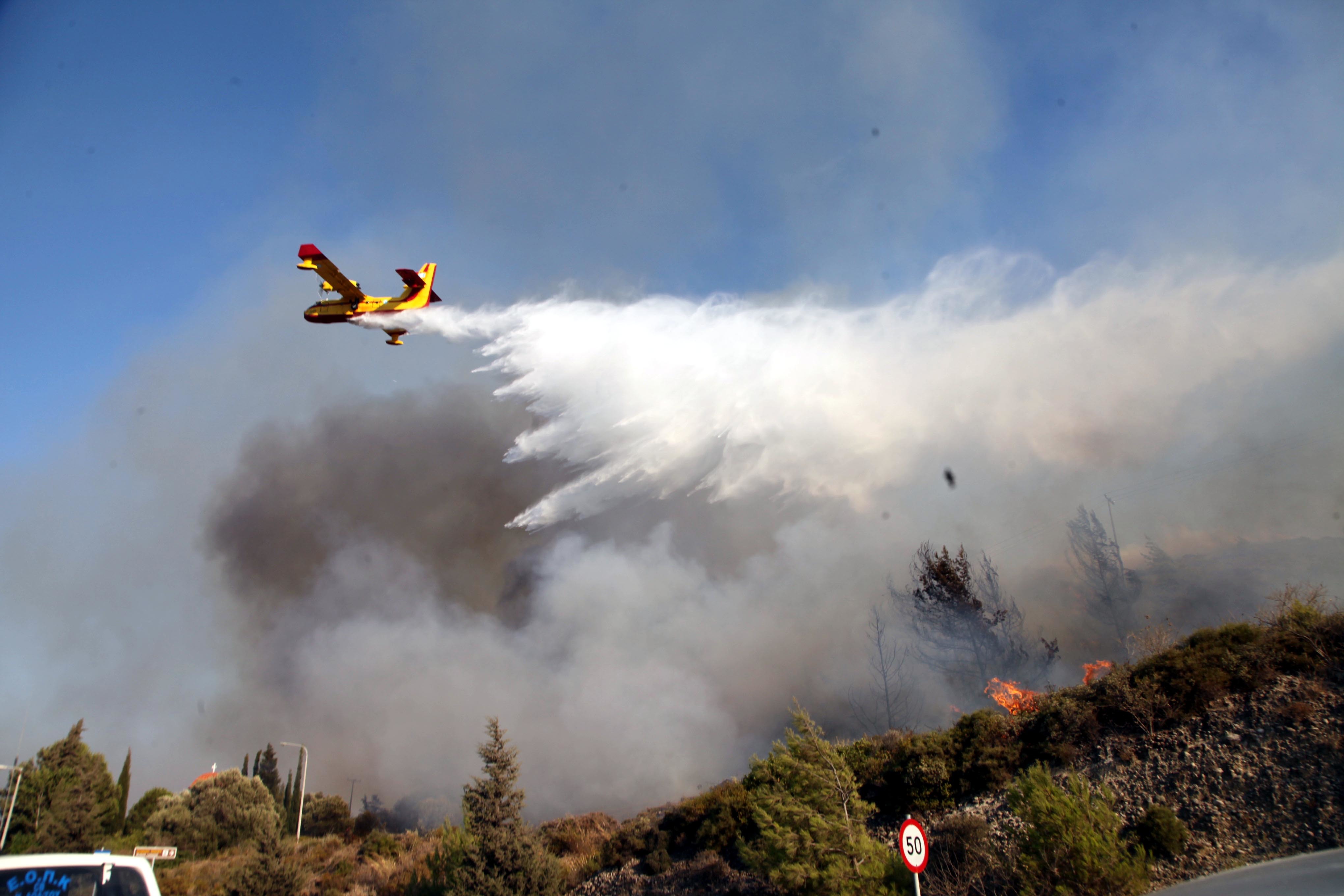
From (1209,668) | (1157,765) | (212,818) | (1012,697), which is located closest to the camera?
(1157,765)

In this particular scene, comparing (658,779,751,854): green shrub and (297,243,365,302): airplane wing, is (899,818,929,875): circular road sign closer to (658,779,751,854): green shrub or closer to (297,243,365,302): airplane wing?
(658,779,751,854): green shrub

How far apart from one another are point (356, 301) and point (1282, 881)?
1423 inches

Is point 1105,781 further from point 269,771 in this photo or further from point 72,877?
point 269,771

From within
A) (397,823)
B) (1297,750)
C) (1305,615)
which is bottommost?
(397,823)

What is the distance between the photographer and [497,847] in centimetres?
2142

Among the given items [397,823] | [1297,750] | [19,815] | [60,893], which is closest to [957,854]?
[1297,750]

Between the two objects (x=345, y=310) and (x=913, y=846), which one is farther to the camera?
(x=345, y=310)

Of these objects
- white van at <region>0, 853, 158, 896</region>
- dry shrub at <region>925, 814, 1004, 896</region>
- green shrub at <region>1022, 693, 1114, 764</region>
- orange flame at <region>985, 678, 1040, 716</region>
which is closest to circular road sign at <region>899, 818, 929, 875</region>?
dry shrub at <region>925, 814, 1004, 896</region>

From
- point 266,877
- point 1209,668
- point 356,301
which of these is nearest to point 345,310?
point 356,301

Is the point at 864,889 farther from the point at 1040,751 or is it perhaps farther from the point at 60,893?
the point at 60,893

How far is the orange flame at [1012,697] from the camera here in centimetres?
2455

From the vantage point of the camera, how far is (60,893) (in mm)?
5883

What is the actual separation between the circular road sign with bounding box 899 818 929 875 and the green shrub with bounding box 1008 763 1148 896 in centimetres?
381

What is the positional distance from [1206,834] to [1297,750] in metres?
3.42
